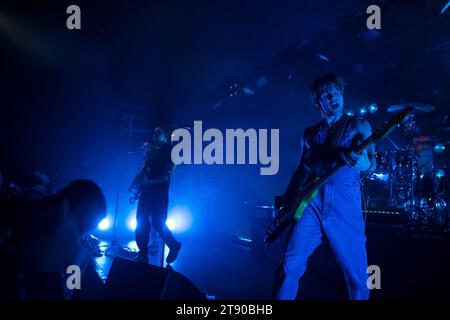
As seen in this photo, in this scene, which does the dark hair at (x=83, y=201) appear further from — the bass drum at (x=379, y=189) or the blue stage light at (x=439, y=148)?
the blue stage light at (x=439, y=148)

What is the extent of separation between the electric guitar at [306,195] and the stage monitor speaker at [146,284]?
0.87 m

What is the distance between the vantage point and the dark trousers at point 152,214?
200 inches

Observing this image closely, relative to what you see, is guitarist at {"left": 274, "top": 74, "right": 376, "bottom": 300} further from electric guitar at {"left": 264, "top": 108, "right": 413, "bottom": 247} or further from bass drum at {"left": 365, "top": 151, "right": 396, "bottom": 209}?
bass drum at {"left": 365, "top": 151, "right": 396, "bottom": 209}

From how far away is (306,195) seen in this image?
268 centimetres

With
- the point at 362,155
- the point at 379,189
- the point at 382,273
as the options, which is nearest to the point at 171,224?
the point at 379,189

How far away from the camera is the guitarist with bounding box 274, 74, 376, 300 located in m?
2.49

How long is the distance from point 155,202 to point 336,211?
11.0 feet

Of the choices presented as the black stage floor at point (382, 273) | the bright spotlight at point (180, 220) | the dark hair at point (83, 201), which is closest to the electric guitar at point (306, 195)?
the black stage floor at point (382, 273)

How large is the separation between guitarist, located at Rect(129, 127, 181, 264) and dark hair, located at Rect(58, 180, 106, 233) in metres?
2.91

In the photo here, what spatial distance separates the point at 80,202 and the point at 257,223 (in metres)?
5.50

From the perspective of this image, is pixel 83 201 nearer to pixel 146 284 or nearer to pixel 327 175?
pixel 146 284

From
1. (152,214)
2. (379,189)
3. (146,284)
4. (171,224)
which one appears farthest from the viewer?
(171,224)

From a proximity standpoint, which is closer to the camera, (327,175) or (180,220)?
(327,175)
